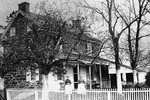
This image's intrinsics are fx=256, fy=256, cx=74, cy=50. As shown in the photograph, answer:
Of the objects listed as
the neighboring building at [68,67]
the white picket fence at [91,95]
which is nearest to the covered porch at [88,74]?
Answer: the neighboring building at [68,67]

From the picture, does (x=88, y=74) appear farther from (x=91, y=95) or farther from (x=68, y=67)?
(x=91, y=95)

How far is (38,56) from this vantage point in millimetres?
13734

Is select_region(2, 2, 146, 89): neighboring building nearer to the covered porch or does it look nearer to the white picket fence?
the covered porch

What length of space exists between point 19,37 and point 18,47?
2.17 feet

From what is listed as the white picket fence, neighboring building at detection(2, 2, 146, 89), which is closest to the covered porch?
neighboring building at detection(2, 2, 146, 89)

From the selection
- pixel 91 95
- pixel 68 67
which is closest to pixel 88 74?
pixel 68 67

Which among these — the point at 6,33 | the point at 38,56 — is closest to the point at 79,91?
the point at 38,56

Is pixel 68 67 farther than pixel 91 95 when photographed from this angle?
Yes

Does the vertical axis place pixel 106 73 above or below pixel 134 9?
below

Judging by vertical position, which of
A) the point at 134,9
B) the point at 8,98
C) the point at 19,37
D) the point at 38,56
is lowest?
the point at 8,98

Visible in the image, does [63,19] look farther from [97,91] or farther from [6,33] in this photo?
[6,33]

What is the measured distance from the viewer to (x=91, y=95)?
44.0ft

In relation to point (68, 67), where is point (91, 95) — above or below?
below

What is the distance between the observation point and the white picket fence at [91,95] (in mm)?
12313
